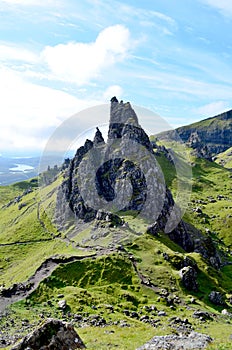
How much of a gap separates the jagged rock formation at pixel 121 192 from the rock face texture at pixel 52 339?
323 feet

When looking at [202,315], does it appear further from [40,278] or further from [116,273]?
[40,278]

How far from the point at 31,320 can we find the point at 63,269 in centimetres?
2801

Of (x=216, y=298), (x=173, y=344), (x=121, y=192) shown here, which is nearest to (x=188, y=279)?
(x=216, y=298)

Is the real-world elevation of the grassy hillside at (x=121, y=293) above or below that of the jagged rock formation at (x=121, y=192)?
below

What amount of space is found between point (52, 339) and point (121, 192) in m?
135

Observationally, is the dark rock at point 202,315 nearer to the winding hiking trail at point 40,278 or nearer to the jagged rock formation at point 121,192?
the winding hiking trail at point 40,278

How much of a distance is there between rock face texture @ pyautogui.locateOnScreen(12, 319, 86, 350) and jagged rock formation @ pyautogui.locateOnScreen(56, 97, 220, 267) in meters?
98.5

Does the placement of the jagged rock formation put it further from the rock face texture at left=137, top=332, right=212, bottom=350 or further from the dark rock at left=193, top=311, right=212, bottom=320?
the rock face texture at left=137, top=332, right=212, bottom=350

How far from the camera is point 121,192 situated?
16662 centimetres

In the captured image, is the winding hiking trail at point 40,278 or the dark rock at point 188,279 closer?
the winding hiking trail at point 40,278

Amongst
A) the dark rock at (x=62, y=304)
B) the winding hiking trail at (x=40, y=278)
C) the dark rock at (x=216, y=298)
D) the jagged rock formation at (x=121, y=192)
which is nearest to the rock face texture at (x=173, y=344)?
the dark rock at (x=62, y=304)

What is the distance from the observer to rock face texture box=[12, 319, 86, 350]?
31.0m

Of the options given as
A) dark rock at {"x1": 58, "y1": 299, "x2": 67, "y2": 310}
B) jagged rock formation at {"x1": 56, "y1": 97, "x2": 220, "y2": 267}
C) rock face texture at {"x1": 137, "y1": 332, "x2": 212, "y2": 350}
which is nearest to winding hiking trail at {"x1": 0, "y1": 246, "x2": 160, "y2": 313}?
dark rock at {"x1": 58, "y1": 299, "x2": 67, "y2": 310}

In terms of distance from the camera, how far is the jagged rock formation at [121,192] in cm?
15012
